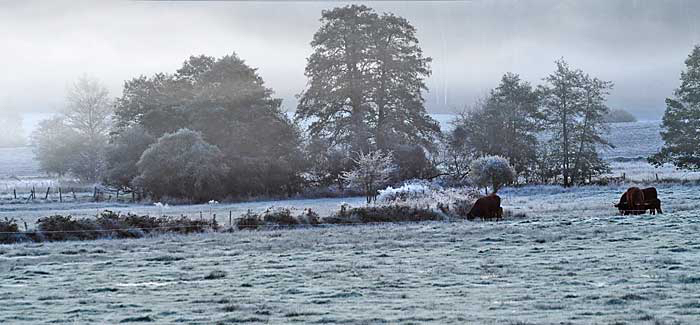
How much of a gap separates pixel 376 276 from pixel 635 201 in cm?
2019

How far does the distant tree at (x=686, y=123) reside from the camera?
A: 60.0 metres

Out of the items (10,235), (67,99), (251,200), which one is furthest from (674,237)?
(67,99)

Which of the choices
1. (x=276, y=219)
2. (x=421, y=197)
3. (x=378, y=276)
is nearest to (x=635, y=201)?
(x=421, y=197)

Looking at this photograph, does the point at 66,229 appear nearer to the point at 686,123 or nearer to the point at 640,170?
the point at 686,123

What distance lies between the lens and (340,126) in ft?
224

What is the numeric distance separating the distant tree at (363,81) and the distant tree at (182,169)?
492 inches

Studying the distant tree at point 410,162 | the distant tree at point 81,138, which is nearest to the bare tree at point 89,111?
the distant tree at point 81,138

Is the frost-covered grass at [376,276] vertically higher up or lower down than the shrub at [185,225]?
lower down

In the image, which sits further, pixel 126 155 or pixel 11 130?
pixel 11 130

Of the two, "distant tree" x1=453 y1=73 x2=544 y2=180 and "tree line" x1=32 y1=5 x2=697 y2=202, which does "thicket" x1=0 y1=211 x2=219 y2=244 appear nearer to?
"tree line" x1=32 y1=5 x2=697 y2=202

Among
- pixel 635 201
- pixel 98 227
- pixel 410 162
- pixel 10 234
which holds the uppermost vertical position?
pixel 410 162

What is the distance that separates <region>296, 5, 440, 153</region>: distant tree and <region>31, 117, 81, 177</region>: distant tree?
97.4ft

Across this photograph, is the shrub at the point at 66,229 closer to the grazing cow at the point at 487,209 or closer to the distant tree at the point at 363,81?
the grazing cow at the point at 487,209

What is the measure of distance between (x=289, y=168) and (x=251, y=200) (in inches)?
246
